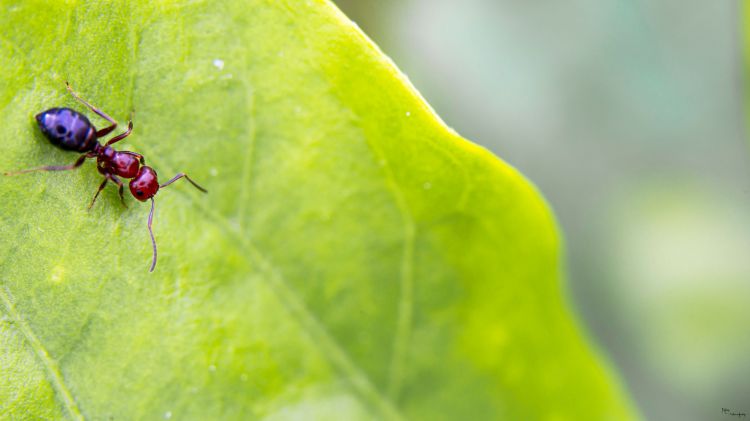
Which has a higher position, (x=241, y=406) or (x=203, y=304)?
(x=203, y=304)

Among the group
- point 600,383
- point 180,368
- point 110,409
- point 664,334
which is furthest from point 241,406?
point 664,334

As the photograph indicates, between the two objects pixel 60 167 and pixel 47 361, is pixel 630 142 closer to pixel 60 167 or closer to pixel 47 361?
pixel 60 167

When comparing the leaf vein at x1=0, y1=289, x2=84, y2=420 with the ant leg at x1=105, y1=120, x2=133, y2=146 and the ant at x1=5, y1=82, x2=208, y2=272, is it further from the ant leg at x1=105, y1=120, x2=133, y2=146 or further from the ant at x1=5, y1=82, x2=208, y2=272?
the ant leg at x1=105, y1=120, x2=133, y2=146

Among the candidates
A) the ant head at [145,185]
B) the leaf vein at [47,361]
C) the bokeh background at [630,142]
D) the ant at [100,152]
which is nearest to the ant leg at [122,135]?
the ant at [100,152]

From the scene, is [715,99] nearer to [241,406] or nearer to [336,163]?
[336,163]

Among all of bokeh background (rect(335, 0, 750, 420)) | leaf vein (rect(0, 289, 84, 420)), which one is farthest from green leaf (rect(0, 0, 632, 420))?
bokeh background (rect(335, 0, 750, 420))

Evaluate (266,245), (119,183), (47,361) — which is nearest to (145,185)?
(119,183)
